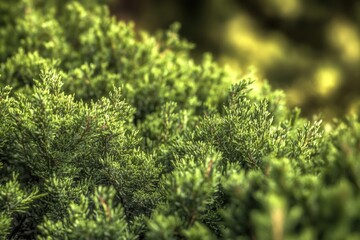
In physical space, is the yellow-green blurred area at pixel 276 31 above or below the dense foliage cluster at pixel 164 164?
above

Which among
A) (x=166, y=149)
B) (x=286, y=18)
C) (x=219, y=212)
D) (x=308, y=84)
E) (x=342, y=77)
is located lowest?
(x=219, y=212)

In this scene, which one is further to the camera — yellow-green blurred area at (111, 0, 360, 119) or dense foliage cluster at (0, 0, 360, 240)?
yellow-green blurred area at (111, 0, 360, 119)

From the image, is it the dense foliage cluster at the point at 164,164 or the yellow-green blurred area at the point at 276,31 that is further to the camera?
the yellow-green blurred area at the point at 276,31

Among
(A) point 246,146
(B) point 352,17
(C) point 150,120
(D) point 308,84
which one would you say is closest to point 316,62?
(B) point 352,17

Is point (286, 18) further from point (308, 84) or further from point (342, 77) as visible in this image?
point (308, 84)
